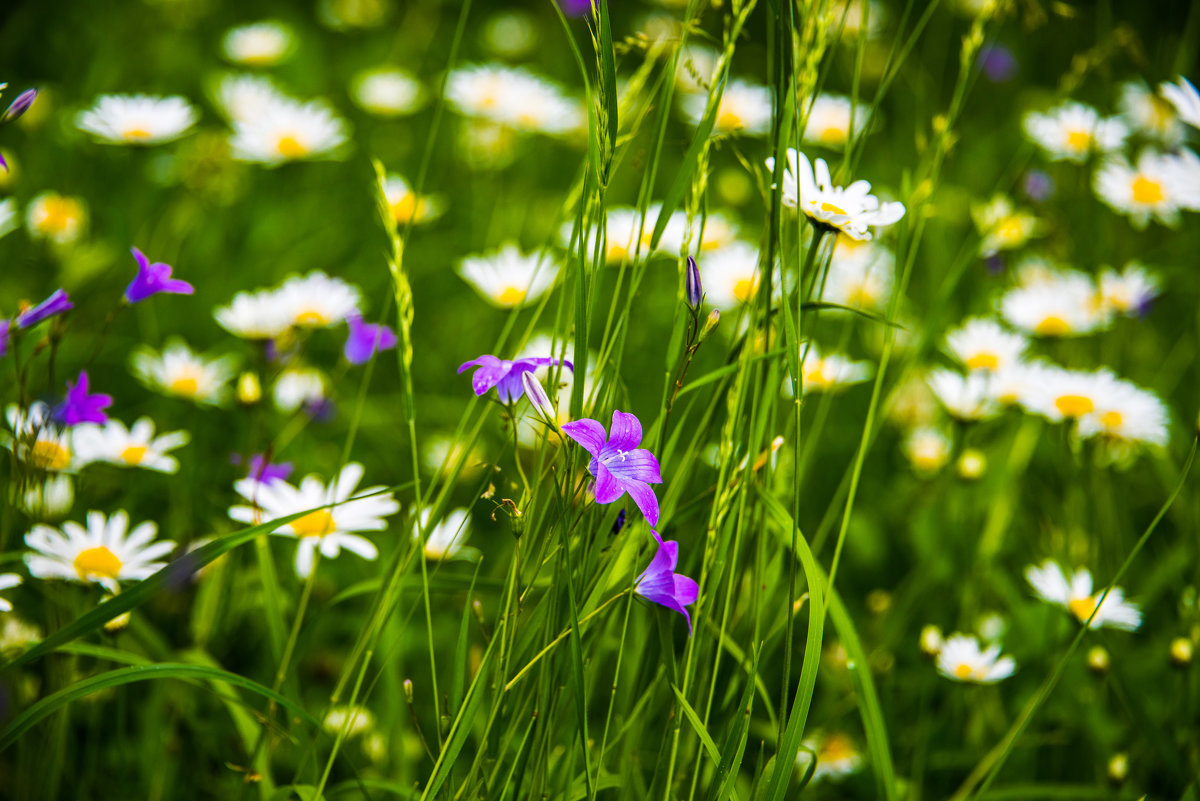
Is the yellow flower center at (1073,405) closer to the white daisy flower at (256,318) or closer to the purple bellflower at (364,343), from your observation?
the purple bellflower at (364,343)

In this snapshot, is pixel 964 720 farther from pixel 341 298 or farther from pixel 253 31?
pixel 253 31

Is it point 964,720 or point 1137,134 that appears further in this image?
point 1137,134

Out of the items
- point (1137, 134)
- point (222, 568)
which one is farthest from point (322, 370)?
point (1137, 134)

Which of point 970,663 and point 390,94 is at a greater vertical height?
point 390,94

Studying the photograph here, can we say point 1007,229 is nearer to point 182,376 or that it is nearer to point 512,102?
point 512,102

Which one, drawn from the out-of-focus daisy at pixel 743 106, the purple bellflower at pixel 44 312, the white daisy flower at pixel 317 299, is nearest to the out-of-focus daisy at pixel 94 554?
the purple bellflower at pixel 44 312

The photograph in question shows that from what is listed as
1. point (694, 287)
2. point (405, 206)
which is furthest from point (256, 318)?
point (694, 287)
